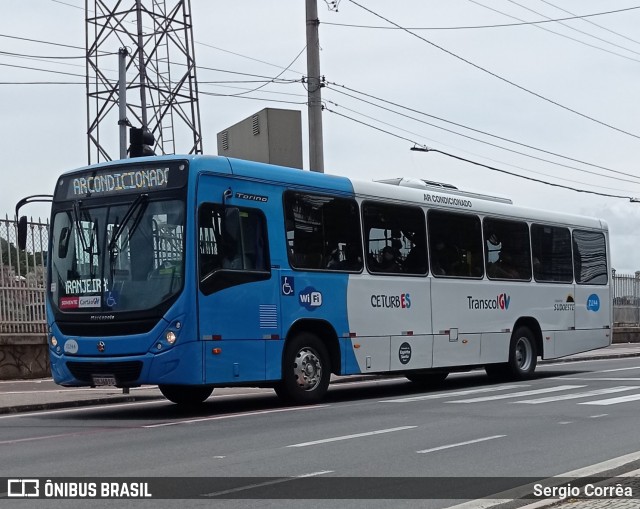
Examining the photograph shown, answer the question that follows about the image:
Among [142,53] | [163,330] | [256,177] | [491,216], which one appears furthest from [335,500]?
[142,53]

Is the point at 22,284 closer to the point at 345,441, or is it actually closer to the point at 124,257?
the point at 124,257

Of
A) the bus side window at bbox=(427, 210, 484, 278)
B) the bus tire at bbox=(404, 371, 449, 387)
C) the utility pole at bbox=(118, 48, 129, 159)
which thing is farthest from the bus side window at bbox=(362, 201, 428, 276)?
the utility pole at bbox=(118, 48, 129, 159)

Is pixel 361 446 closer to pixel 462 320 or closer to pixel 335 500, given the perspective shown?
pixel 335 500

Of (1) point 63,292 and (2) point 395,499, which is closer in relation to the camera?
(2) point 395,499

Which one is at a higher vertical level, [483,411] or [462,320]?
[462,320]

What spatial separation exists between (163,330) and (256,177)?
2.62 metres

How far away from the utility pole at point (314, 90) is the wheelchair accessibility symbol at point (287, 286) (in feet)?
19.8

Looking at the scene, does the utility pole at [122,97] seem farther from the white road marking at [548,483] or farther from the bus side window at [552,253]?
the white road marking at [548,483]

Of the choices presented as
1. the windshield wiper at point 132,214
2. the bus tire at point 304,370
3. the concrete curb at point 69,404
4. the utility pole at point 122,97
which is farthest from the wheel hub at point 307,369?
the utility pole at point 122,97

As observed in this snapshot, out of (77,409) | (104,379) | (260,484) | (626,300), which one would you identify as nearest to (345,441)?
(260,484)

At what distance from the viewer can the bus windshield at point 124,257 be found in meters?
13.5

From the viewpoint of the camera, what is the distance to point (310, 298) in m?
→ 15.2

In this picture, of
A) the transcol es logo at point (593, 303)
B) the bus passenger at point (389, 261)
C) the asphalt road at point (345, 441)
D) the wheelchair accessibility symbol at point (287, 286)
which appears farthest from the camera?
the transcol es logo at point (593, 303)

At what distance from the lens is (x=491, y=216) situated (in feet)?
63.9
